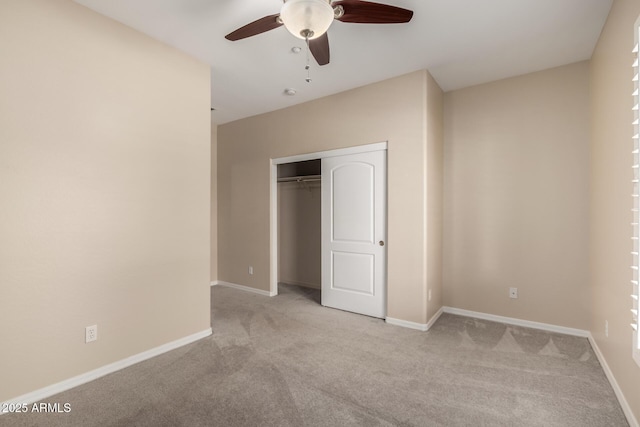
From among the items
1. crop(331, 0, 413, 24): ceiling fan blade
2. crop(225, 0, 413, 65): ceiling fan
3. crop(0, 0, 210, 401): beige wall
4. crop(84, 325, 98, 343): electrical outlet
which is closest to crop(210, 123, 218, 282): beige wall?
crop(0, 0, 210, 401): beige wall

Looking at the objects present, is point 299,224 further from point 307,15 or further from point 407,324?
point 307,15

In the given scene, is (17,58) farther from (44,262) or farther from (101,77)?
(44,262)

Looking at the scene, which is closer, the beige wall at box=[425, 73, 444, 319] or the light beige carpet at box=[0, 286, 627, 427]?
the light beige carpet at box=[0, 286, 627, 427]

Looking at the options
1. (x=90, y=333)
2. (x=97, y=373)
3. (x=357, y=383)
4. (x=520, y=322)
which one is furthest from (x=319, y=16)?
(x=520, y=322)

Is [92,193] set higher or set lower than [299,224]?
higher

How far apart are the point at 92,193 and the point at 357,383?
2.39m

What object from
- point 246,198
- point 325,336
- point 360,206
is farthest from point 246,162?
point 325,336

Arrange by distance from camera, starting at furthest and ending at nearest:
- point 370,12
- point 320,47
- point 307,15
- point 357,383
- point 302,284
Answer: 1. point 302,284
2. point 357,383
3. point 320,47
4. point 370,12
5. point 307,15

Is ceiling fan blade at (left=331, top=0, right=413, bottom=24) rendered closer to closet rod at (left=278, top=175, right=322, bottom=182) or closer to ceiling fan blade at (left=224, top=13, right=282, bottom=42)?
ceiling fan blade at (left=224, top=13, right=282, bottom=42)

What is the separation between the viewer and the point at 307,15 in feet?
5.30

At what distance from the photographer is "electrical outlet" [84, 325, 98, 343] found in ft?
7.41

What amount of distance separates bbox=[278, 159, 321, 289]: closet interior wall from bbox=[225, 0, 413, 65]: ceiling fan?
291 cm

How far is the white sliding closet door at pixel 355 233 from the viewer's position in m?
3.58

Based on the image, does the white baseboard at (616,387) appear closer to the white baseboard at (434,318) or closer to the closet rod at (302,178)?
the white baseboard at (434,318)
